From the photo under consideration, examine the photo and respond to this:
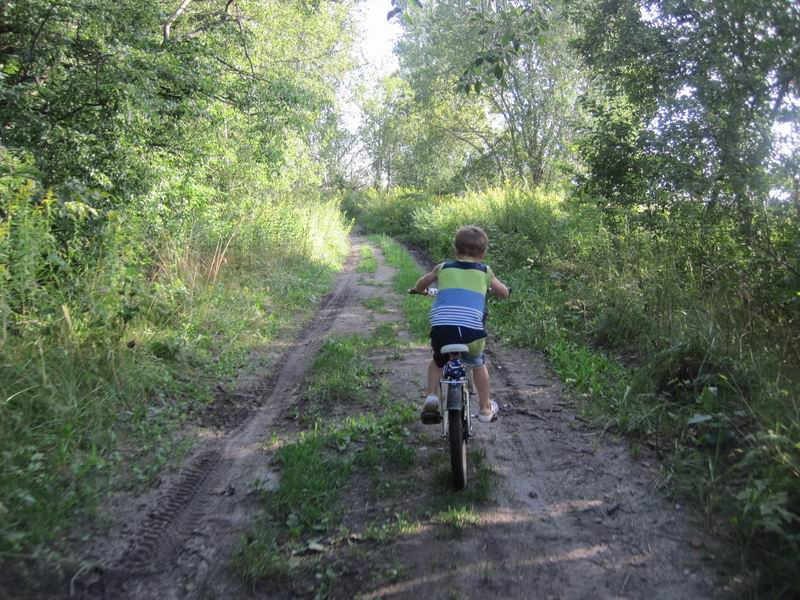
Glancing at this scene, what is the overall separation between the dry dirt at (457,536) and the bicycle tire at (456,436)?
0.72 ft

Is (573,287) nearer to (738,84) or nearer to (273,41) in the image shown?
(738,84)

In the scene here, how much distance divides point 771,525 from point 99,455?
4.19 metres

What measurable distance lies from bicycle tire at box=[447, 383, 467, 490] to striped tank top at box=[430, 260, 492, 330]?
539mm

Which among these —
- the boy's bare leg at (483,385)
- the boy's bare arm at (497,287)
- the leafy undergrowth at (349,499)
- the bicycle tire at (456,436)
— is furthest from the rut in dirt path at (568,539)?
the boy's bare arm at (497,287)

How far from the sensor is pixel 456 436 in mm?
3352

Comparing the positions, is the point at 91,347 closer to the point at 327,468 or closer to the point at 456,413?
the point at 327,468

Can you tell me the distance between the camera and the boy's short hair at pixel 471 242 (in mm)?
4086

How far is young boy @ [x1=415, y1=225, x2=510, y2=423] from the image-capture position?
3838 millimetres

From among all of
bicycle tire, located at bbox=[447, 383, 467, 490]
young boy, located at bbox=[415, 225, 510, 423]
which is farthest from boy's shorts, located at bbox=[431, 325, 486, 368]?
bicycle tire, located at bbox=[447, 383, 467, 490]

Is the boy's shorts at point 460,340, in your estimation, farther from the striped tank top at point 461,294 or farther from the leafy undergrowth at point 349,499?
the leafy undergrowth at point 349,499

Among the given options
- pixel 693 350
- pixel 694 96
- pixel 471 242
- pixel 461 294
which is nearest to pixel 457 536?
pixel 461 294

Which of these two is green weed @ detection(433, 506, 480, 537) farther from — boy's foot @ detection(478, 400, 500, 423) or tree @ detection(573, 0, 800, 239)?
tree @ detection(573, 0, 800, 239)

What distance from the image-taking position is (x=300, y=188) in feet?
57.7

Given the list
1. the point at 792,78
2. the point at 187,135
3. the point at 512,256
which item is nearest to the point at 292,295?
the point at 187,135
